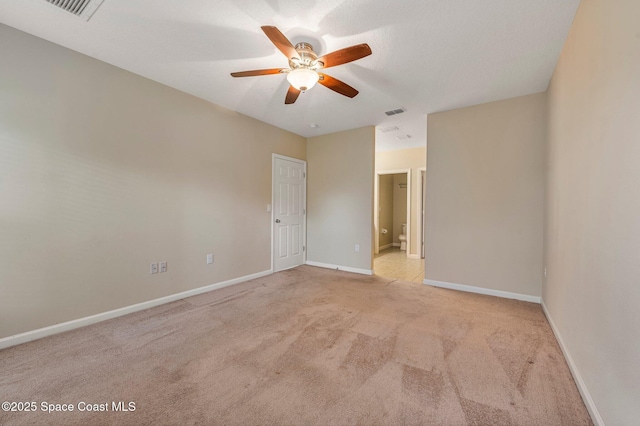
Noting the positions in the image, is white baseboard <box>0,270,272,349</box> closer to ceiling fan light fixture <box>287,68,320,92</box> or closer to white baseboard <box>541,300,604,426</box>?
ceiling fan light fixture <box>287,68,320,92</box>

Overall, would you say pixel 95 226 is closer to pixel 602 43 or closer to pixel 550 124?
→ pixel 602 43

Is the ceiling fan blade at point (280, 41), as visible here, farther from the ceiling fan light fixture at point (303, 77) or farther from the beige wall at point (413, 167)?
the beige wall at point (413, 167)

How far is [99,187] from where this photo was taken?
256cm

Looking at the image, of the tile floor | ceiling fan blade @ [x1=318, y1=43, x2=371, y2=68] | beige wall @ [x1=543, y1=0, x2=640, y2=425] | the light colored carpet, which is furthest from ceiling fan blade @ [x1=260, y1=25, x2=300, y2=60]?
the tile floor

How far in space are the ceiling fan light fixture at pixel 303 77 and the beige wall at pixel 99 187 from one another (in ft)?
6.20

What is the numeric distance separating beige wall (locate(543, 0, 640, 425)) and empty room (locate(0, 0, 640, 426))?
2 centimetres

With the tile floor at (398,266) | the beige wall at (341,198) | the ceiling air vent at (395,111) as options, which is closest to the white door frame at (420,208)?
the tile floor at (398,266)

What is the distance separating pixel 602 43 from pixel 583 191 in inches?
35.2

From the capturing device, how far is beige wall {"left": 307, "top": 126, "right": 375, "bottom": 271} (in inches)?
175

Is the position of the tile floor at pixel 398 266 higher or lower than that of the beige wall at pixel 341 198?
lower

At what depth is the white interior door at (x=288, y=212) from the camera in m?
4.57

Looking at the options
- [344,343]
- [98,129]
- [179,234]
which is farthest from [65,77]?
[344,343]

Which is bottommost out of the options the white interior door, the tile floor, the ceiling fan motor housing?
the tile floor

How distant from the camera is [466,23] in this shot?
6.48ft
